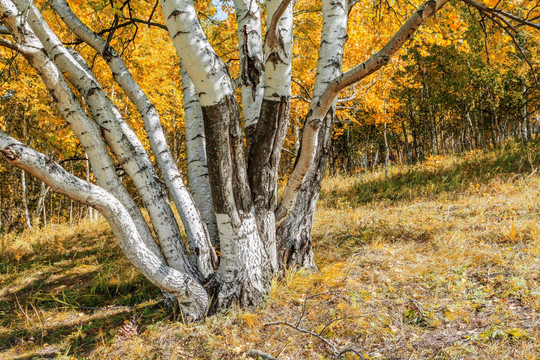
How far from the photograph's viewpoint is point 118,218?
6.98 ft

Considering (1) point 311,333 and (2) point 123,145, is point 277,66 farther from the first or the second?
(1) point 311,333

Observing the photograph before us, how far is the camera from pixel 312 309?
2473 mm

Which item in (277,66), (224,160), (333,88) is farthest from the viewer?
(277,66)

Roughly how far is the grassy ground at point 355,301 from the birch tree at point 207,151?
34 centimetres

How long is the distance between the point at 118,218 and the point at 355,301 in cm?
190

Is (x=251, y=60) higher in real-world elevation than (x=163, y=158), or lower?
higher

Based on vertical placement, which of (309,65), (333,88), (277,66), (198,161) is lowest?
(198,161)

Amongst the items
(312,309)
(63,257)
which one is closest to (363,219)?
(312,309)

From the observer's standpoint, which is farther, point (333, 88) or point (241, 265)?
point (241, 265)

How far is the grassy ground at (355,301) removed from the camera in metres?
2.04

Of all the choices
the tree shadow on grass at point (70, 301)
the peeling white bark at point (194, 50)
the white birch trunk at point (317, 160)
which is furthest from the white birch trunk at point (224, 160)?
the tree shadow on grass at point (70, 301)

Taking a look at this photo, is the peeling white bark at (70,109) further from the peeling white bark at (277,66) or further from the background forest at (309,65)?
the peeling white bark at (277,66)

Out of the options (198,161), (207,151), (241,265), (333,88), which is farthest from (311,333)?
(198,161)

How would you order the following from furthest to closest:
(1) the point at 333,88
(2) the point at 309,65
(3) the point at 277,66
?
(2) the point at 309,65, (3) the point at 277,66, (1) the point at 333,88
